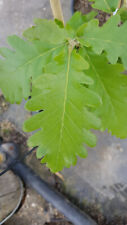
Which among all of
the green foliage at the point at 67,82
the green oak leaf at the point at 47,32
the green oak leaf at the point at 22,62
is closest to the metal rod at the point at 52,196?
the green foliage at the point at 67,82

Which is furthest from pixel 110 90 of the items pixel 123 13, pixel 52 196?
pixel 52 196

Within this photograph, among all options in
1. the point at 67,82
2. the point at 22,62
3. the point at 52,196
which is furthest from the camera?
the point at 52,196

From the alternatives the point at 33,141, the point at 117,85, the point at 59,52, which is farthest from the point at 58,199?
the point at 59,52

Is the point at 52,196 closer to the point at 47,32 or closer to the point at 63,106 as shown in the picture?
the point at 63,106

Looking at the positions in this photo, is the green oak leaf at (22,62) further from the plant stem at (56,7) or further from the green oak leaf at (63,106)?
the plant stem at (56,7)

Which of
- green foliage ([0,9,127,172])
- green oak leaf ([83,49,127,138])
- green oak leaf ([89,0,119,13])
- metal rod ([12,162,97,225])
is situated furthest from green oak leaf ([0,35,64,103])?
metal rod ([12,162,97,225])

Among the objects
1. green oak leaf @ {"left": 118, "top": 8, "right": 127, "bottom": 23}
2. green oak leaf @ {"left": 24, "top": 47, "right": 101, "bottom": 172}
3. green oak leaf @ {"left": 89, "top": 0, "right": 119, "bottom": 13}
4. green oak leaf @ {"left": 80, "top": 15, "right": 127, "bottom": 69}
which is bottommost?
green oak leaf @ {"left": 24, "top": 47, "right": 101, "bottom": 172}

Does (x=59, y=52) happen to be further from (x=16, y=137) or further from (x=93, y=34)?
(x=16, y=137)

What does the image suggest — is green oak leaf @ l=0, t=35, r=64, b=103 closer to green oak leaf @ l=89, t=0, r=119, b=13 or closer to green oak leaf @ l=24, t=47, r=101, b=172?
green oak leaf @ l=24, t=47, r=101, b=172
